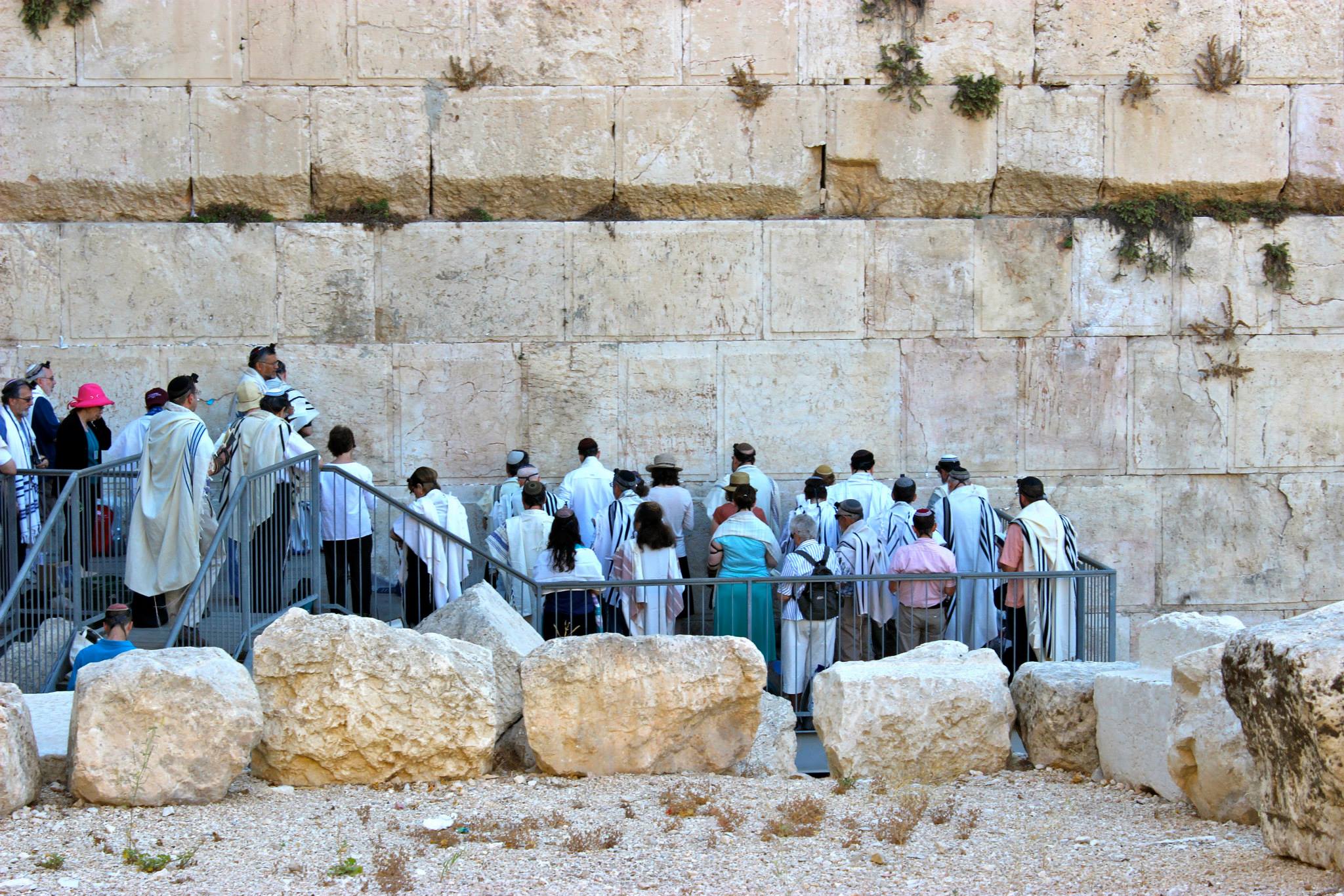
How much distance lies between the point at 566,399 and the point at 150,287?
3.06 m

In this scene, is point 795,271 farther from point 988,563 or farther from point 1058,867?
point 1058,867

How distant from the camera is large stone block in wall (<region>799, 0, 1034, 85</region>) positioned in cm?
1057

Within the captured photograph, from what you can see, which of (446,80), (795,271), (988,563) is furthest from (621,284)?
(988,563)

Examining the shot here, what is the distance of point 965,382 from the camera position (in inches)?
420

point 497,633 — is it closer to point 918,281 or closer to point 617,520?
point 617,520

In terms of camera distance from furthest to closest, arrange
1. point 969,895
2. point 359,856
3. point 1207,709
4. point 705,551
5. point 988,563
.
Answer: point 705,551
point 988,563
point 1207,709
point 359,856
point 969,895

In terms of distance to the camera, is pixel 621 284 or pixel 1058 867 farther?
pixel 621 284

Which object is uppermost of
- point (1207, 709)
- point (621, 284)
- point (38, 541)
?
point (621, 284)

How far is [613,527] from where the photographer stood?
926cm

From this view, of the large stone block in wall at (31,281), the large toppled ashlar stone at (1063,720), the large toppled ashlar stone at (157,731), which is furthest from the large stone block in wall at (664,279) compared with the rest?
the large toppled ashlar stone at (157,731)

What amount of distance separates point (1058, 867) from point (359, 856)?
2.52 m

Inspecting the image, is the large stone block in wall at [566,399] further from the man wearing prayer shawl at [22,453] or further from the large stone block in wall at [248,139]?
the man wearing prayer shawl at [22,453]

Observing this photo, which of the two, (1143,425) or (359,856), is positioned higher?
(1143,425)

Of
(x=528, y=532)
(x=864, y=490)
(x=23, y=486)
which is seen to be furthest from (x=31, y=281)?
(x=864, y=490)
